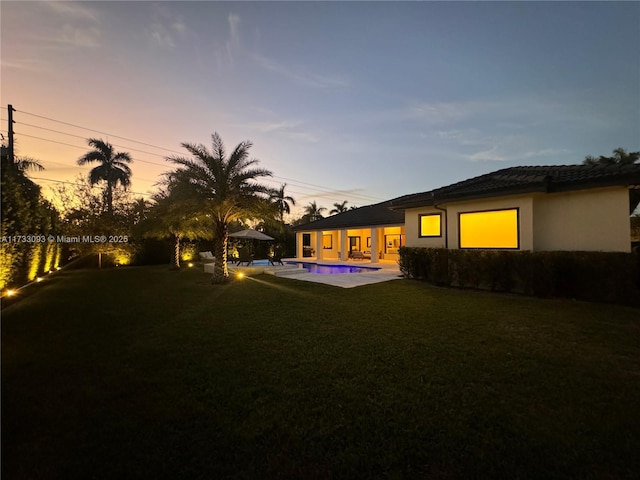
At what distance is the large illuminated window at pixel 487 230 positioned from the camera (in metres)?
12.1

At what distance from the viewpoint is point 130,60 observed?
40.0ft

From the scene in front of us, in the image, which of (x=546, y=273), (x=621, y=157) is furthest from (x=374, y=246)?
(x=621, y=157)

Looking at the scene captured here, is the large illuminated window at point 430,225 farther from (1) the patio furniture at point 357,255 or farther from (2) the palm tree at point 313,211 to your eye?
(2) the palm tree at point 313,211

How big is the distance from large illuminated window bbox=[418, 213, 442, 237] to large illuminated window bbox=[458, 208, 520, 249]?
1332 mm

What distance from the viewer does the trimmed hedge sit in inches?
304

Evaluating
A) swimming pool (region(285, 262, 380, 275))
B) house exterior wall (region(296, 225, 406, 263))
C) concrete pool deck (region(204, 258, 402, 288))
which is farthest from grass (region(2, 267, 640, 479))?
house exterior wall (region(296, 225, 406, 263))

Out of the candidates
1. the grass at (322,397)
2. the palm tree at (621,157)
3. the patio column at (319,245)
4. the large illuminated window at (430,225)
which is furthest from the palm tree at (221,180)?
the palm tree at (621,157)

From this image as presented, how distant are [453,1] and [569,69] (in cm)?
876

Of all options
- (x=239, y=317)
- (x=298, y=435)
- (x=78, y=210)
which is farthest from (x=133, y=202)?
(x=298, y=435)

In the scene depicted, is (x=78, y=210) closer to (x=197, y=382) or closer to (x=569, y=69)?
(x=197, y=382)

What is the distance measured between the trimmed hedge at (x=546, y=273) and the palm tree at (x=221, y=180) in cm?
823

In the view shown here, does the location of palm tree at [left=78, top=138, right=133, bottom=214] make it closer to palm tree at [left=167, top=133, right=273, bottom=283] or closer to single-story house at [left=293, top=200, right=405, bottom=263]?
single-story house at [left=293, top=200, right=405, bottom=263]

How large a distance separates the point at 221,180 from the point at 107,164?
2417 cm

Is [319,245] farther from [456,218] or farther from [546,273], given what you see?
[546,273]
